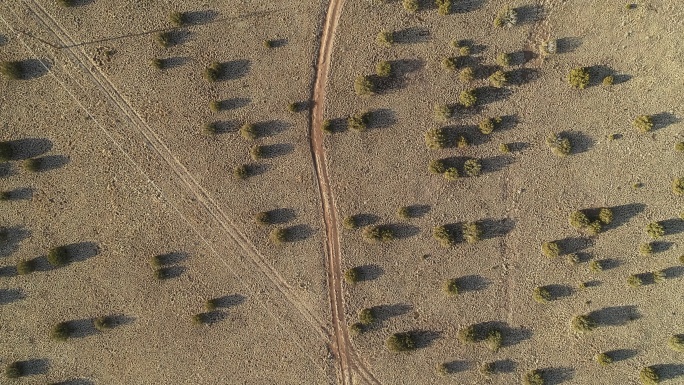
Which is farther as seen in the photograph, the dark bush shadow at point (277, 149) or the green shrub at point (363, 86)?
the dark bush shadow at point (277, 149)

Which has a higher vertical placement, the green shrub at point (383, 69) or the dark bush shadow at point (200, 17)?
the dark bush shadow at point (200, 17)

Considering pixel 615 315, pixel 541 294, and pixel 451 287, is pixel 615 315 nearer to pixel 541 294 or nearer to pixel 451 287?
pixel 541 294

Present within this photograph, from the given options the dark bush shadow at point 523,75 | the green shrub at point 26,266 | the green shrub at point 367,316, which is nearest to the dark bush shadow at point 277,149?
the green shrub at point 367,316

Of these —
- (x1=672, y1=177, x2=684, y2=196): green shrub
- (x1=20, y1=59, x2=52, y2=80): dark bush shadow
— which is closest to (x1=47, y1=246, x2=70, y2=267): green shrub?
(x1=20, y1=59, x2=52, y2=80): dark bush shadow

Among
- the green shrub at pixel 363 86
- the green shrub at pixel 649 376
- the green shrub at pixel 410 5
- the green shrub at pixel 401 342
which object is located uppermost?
the green shrub at pixel 410 5

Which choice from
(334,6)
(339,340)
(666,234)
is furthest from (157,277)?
(666,234)

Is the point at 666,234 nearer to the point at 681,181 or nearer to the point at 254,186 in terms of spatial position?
the point at 681,181

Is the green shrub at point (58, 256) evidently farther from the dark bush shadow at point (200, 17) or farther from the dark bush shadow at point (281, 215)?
the dark bush shadow at point (200, 17)
